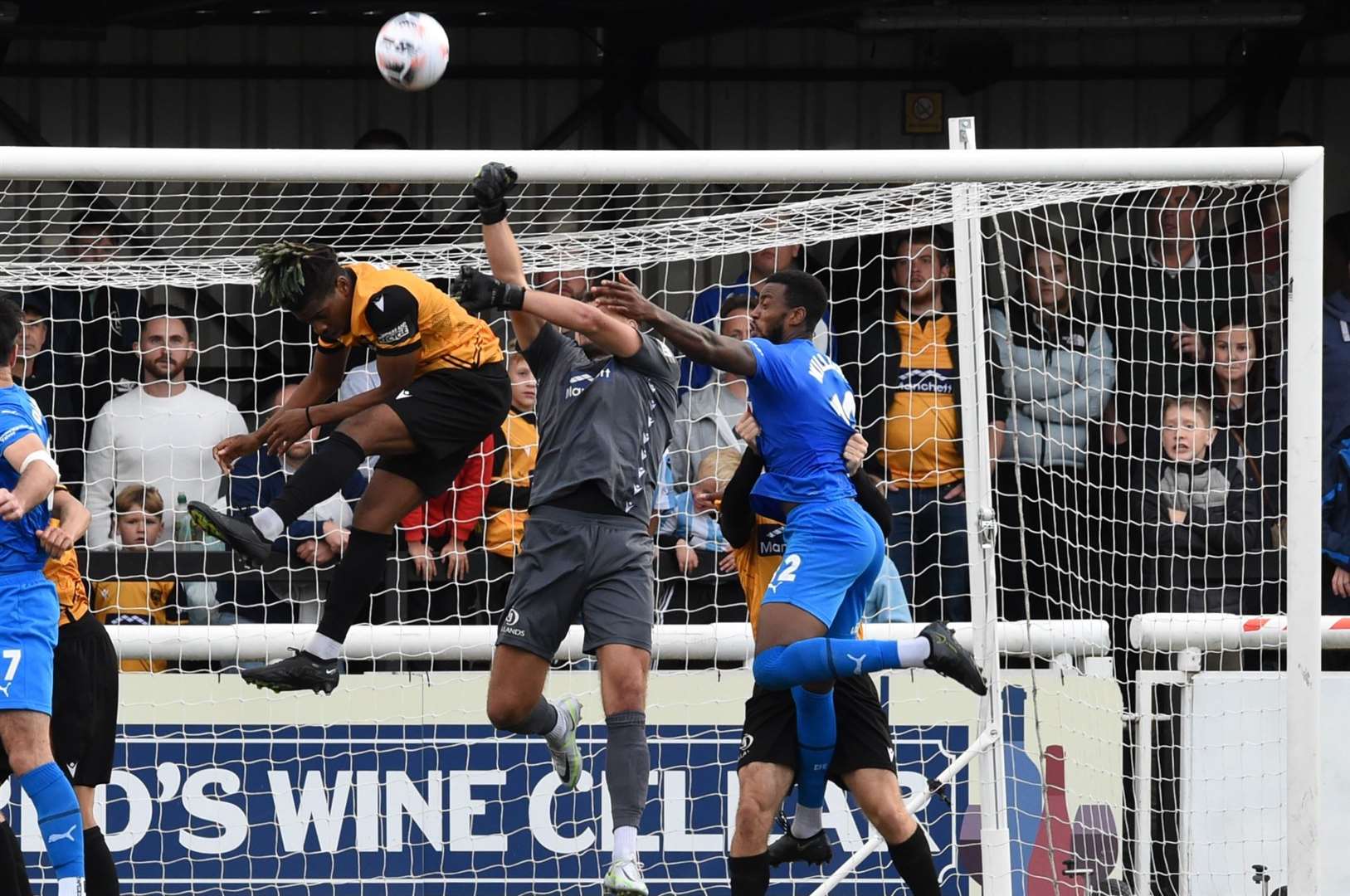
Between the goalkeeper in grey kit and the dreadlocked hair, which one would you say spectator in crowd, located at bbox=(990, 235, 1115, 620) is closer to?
the goalkeeper in grey kit

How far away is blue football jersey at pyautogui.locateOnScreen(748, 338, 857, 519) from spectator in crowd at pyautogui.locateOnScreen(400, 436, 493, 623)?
6.04ft

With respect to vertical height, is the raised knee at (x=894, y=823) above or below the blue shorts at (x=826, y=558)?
below

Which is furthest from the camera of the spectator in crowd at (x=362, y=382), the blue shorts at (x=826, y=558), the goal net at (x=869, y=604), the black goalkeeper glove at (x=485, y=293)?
the spectator in crowd at (x=362, y=382)

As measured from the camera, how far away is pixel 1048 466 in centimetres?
754

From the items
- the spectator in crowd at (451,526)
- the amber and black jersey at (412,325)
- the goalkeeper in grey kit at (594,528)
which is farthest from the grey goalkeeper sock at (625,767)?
the spectator in crowd at (451,526)

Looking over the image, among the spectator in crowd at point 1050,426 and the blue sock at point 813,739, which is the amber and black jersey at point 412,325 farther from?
the spectator in crowd at point 1050,426

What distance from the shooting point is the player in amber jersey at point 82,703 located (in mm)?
6504

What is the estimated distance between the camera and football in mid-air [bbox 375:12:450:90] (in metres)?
5.90

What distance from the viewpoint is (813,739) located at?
21.0 ft

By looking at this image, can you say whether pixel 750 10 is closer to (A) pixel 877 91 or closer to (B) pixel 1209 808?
(A) pixel 877 91

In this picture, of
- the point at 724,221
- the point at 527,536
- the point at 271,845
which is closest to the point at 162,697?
the point at 271,845

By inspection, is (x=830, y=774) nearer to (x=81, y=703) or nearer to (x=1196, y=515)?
(x=1196, y=515)

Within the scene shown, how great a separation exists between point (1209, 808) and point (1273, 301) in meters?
2.84

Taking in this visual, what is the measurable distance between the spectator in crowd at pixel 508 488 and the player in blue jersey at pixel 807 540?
5.44 ft
